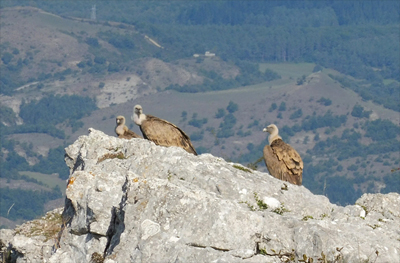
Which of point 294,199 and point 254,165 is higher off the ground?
point 294,199

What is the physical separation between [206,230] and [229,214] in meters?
0.29

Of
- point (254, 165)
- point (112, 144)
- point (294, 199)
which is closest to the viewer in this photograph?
point (294, 199)

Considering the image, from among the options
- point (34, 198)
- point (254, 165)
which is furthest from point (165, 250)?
point (34, 198)

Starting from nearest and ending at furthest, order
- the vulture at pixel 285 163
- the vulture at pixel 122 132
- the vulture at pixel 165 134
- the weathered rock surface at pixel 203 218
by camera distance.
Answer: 1. the weathered rock surface at pixel 203 218
2. the vulture at pixel 285 163
3. the vulture at pixel 165 134
4. the vulture at pixel 122 132

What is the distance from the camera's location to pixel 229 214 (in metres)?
8.84

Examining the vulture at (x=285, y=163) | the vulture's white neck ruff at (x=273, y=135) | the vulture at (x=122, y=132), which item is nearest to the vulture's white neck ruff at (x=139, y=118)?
the vulture at (x=122, y=132)

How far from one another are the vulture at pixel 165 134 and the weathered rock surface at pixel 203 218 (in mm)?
5345

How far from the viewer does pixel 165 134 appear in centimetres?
1673

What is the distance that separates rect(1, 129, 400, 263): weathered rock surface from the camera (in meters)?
8.63

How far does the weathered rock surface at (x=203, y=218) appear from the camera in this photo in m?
8.63

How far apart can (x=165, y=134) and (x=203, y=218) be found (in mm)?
7969

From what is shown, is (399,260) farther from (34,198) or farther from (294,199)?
(34,198)

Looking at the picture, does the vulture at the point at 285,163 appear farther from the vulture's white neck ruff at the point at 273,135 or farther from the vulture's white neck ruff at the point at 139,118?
the vulture's white neck ruff at the point at 139,118

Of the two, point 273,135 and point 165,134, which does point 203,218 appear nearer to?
point 165,134
